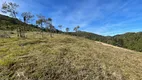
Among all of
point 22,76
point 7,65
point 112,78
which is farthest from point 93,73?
point 7,65

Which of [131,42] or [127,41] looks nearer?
[131,42]

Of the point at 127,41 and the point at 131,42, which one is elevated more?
the point at 127,41

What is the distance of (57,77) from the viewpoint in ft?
18.3

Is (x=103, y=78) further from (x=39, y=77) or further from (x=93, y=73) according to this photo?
(x=39, y=77)

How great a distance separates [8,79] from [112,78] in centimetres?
539

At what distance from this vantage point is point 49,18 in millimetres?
37500

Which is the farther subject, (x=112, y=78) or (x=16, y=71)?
(x=112, y=78)

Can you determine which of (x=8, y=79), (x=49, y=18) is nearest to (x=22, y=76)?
(x=8, y=79)

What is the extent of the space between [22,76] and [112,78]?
191 inches

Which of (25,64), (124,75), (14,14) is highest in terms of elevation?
(14,14)

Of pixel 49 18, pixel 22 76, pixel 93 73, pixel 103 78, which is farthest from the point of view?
pixel 49 18

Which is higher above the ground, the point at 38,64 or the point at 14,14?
the point at 14,14

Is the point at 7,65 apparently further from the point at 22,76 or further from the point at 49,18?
the point at 49,18

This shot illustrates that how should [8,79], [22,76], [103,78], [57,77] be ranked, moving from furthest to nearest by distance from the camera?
1. [103,78]
2. [57,77]
3. [22,76]
4. [8,79]
